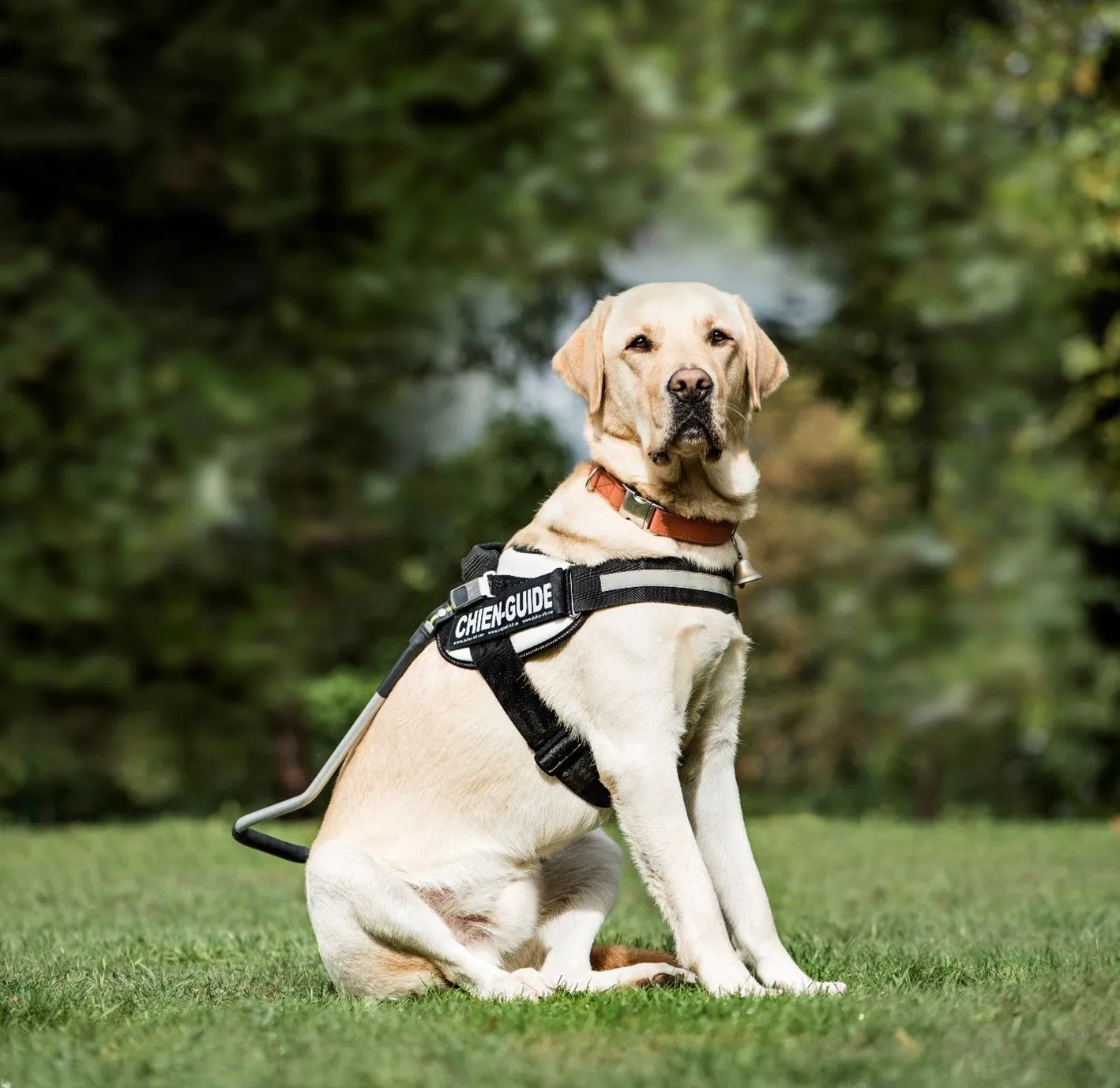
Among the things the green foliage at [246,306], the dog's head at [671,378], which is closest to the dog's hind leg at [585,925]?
the dog's head at [671,378]

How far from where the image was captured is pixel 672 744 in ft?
12.9

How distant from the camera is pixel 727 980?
3828 mm

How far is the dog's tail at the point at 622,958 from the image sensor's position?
4309 millimetres

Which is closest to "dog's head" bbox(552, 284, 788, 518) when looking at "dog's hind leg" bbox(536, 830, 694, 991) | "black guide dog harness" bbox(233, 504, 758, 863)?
"black guide dog harness" bbox(233, 504, 758, 863)

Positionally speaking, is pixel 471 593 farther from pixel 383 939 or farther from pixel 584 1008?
pixel 584 1008

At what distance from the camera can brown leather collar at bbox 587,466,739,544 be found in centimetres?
415

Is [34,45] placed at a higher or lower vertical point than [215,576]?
higher

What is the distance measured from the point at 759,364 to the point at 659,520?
597 millimetres

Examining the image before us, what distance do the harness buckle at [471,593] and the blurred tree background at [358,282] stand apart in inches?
272

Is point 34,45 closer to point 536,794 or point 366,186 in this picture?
point 366,186

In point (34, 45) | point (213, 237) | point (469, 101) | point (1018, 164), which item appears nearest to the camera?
point (34, 45)

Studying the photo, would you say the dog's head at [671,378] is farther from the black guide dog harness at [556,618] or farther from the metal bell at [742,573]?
the black guide dog harness at [556,618]

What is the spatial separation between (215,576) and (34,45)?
417 centimetres

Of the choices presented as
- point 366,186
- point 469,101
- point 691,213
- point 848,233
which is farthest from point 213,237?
point 848,233
